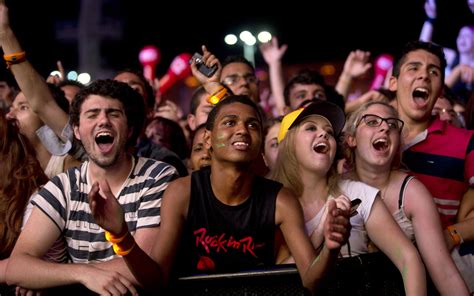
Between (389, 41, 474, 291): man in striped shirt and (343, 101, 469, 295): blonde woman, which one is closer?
(343, 101, 469, 295): blonde woman

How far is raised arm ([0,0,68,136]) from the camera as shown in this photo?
4.66 m

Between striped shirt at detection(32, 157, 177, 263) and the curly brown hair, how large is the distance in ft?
0.68

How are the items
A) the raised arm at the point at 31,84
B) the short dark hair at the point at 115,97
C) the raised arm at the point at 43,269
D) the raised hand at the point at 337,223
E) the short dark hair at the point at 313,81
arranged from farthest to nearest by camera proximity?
the short dark hair at the point at 313,81
the raised arm at the point at 31,84
the short dark hair at the point at 115,97
the raised arm at the point at 43,269
the raised hand at the point at 337,223

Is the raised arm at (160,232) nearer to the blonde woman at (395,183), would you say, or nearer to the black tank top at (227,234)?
the black tank top at (227,234)

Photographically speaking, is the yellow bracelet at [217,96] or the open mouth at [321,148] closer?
the open mouth at [321,148]

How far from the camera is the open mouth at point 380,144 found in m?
4.15

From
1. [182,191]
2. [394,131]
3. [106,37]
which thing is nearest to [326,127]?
[394,131]

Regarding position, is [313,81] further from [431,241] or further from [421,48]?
[431,241]

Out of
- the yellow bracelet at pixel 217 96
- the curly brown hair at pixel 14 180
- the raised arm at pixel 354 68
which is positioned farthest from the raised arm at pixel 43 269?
the raised arm at pixel 354 68

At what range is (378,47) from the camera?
1559cm

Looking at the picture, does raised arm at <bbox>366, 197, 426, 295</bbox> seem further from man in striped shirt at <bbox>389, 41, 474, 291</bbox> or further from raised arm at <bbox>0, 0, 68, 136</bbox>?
raised arm at <bbox>0, 0, 68, 136</bbox>

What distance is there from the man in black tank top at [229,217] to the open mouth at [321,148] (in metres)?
0.38

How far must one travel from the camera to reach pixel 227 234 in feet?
11.8

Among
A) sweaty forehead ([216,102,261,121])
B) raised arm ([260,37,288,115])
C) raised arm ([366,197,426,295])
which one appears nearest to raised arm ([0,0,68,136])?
sweaty forehead ([216,102,261,121])
